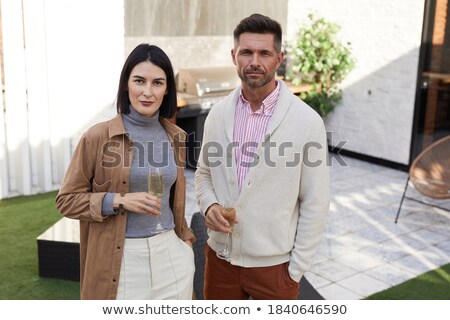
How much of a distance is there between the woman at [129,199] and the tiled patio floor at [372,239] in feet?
7.40

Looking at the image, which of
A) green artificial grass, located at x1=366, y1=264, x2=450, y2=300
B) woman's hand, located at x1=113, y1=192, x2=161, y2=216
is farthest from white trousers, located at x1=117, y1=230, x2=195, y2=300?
green artificial grass, located at x1=366, y1=264, x2=450, y2=300

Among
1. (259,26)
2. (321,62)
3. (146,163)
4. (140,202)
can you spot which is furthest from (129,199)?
(321,62)

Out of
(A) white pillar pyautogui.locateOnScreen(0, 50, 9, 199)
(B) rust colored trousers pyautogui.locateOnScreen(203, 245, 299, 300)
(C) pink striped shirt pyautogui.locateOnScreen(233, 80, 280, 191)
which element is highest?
(C) pink striped shirt pyautogui.locateOnScreen(233, 80, 280, 191)

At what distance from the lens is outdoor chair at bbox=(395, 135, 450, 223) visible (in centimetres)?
576

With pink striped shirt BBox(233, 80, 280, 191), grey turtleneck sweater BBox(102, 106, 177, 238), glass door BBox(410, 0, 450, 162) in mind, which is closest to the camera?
grey turtleneck sweater BBox(102, 106, 177, 238)

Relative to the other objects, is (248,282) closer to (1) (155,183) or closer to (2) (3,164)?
(1) (155,183)

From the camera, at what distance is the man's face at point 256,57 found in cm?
244

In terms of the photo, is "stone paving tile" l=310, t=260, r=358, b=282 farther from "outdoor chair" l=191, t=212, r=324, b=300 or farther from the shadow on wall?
the shadow on wall

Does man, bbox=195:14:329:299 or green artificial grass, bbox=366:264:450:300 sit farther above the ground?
man, bbox=195:14:329:299

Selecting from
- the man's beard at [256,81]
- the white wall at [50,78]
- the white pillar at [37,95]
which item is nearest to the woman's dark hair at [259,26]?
the man's beard at [256,81]

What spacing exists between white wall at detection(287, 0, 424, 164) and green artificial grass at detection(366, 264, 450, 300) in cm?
339

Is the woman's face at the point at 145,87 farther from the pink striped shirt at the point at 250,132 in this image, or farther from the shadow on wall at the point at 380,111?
the shadow on wall at the point at 380,111

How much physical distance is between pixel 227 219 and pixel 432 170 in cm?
403
